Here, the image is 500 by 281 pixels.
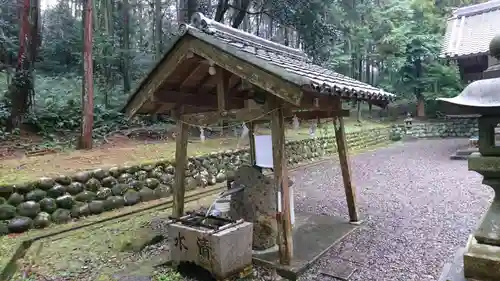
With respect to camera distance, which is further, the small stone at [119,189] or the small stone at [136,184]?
the small stone at [136,184]

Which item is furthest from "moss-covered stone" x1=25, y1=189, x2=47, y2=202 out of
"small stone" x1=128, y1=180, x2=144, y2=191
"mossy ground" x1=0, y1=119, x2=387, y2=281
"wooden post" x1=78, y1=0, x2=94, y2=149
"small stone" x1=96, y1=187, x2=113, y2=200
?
"wooden post" x1=78, y1=0, x2=94, y2=149

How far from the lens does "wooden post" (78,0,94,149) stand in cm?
872

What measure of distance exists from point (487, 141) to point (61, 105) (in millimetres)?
13342

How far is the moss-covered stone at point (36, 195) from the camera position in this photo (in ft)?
18.1

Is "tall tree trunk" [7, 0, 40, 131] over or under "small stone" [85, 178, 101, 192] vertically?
over

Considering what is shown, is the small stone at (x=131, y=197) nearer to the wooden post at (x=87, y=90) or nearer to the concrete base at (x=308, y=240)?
the wooden post at (x=87, y=90)

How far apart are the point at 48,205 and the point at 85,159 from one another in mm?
2077

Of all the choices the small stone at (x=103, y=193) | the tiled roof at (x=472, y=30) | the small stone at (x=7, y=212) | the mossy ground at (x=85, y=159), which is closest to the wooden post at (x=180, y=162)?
the small stone at (x=103, y=193)

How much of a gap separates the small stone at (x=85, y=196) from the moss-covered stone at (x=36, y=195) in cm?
56

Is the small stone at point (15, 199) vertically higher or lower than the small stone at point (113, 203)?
higher

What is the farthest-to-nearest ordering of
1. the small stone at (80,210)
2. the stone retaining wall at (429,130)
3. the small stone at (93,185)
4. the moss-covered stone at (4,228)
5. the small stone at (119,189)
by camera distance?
the stone retaining wall at (429,130) < the small stone at (119,189) < the small stone at (93,185) < the small stone at (80,210) < the moss-covered stone at (4,228)

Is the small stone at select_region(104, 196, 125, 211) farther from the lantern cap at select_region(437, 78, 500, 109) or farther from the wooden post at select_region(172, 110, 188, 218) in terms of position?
the lantern cap at select_region(437, 78, 500, 109)

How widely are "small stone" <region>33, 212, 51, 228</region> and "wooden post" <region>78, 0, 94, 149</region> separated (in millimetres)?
3523

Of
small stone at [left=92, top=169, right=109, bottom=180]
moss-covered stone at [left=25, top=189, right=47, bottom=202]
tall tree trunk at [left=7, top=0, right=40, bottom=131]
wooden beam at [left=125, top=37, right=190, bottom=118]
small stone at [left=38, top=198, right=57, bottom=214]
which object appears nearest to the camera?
wooden beam at [left=125, top=37, right=190, bottom=118]
